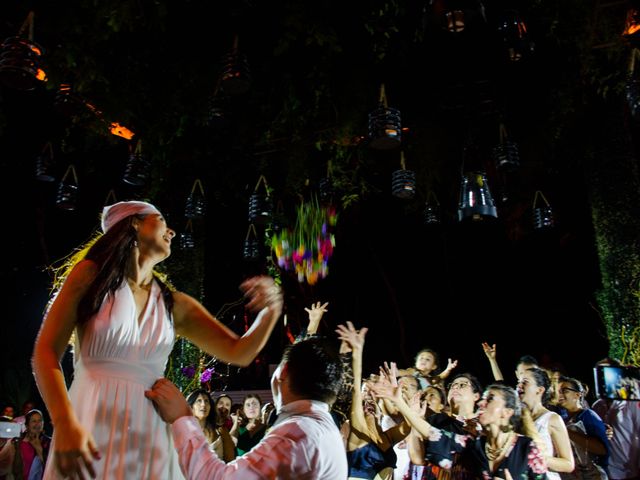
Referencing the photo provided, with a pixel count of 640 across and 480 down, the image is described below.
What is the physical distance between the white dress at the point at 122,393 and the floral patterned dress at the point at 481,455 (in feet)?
8.27

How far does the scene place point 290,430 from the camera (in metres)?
2.05

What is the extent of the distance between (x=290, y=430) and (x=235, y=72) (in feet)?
12.5

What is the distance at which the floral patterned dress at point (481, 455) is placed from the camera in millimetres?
3484

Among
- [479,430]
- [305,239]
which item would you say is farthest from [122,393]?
[305,239]

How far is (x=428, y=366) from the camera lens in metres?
7.13

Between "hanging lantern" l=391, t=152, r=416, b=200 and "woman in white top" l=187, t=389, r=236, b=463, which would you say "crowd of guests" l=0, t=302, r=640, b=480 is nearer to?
"woman in white top" l=187, t=389, r=236, b=463

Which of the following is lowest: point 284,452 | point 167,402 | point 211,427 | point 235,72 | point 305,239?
point 211,427

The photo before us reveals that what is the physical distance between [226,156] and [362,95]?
2.84m

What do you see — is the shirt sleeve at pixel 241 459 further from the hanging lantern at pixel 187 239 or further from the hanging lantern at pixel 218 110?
the hanging lantern at pixel 187 239

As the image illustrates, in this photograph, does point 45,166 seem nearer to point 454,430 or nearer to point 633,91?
point 454,430

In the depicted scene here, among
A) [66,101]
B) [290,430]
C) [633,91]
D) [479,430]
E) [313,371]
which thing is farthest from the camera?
[66,101]

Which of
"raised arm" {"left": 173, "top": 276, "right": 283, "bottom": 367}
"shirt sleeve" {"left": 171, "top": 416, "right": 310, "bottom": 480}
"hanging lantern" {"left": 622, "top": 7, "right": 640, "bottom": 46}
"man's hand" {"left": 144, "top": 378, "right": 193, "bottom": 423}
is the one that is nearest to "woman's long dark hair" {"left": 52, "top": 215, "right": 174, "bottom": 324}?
"raised arm" {"left": 173, "top": 276, "right": 283, "bottom": 367}

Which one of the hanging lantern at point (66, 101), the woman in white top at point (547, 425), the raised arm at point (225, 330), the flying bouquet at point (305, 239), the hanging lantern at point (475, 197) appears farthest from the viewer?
the flying bouquet at point (305, 239)

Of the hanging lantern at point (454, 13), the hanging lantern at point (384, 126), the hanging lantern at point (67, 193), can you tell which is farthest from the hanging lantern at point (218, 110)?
the hanging lantern at point (67, 193)
